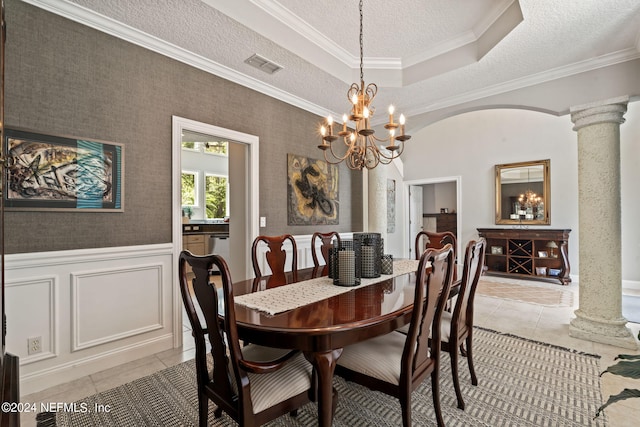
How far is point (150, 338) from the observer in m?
2.52

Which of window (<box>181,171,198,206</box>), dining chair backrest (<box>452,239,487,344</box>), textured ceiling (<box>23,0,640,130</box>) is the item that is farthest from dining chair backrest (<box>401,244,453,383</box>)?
window (<box>181,171,198,206</box>)

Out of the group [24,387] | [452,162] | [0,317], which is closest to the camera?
[0,317]

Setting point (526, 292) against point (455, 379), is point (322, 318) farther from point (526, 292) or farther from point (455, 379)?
point (526, 292)

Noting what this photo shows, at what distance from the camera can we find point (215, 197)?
8.41m

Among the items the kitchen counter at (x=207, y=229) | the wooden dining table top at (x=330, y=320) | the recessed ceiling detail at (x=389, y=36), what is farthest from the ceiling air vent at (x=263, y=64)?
the kitchen counter at (x=207, y=229)

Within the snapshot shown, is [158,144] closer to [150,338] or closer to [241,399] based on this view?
[150,338]

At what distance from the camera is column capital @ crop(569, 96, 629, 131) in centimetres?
271

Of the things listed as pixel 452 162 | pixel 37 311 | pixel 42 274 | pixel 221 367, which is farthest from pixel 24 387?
pixel 452 162

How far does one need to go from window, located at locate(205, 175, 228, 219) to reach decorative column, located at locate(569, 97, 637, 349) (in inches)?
293

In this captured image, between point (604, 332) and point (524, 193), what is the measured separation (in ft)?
12.0

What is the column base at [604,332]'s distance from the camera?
264 centimetres

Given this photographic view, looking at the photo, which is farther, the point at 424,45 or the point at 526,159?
the point at 526,159

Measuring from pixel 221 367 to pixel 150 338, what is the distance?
164cm

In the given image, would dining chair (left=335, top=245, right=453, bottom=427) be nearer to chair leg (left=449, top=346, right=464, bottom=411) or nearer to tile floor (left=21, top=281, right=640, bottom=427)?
chair leg (left=449, top=346, right=464, bottom=411)
